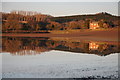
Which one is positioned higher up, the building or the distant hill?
the distant hill

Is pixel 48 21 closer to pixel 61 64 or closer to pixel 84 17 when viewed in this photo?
pixel 84 17

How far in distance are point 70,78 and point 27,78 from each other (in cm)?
124

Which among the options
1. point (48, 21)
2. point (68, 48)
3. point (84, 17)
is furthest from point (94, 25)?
point (68, 48)

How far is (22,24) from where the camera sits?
4428 cm

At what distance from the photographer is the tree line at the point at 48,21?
127ft

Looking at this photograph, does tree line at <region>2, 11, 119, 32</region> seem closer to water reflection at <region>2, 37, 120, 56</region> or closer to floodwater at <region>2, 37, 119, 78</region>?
water reflection at <region>2, 37, 120, 56</region>

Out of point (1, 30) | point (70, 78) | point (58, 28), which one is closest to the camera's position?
point (70, 78)

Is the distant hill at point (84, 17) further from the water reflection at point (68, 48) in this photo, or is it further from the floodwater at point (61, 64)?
the floodwater at point (61, 64)

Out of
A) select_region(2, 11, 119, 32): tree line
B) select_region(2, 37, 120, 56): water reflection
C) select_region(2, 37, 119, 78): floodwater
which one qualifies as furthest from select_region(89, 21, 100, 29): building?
select_region(2, 37, 119, 78): floodwater

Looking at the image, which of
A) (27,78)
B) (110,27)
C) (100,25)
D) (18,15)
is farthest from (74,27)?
(27,78)

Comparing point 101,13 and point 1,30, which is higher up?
point 101,13

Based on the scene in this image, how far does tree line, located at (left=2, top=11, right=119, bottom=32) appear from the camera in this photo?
38688 millimetres

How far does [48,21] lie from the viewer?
1572 inches

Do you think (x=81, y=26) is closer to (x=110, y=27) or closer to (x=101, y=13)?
(x=101, y=13)
